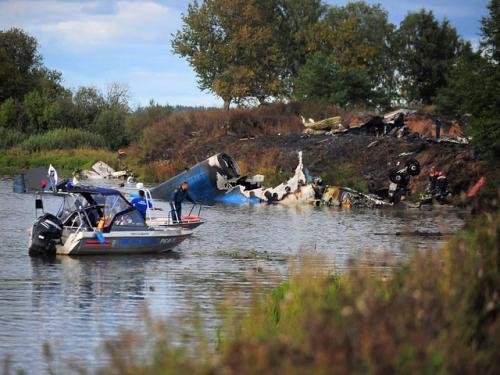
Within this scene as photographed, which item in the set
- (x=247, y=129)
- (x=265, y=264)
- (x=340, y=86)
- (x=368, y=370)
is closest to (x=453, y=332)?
(x=368, y=370)

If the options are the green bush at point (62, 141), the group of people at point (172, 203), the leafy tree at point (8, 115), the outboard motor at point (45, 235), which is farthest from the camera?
the leafy tree at point (8, 115)

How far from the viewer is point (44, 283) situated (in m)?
23.1

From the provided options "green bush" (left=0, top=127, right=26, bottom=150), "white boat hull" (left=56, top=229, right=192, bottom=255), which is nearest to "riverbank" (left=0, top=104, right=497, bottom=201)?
"green bush" (left=0, top=127, right=26, bottom=150)

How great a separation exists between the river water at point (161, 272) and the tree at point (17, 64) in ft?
228

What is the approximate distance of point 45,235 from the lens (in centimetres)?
2652

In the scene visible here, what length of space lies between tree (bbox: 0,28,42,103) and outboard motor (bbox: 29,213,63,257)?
280ft

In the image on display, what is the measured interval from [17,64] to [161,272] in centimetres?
9565

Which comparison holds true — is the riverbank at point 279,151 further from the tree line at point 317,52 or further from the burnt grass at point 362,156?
the tree line at point 317,52

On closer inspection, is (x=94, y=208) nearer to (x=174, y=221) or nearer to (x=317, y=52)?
(x=174, y=221)

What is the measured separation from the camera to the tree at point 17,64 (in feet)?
361

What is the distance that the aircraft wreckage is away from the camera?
5079 cm

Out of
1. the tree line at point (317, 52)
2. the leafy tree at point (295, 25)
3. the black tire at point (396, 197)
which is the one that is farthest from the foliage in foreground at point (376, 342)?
the leafy tree at point (295, 25)

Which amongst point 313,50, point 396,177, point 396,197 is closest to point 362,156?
point 396,177

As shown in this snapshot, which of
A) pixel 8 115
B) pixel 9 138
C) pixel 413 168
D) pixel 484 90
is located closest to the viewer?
pixel 484 90
